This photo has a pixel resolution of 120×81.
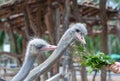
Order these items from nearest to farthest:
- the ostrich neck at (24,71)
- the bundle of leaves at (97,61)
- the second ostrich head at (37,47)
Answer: the bundle of leaves at (97,61), the ostrich neck at (24,71), the second ostrich head at (37,47)

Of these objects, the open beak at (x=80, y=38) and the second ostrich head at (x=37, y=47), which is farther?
the second ostrich head at (x=37, y=47)

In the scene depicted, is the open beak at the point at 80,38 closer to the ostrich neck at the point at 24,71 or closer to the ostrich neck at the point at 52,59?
the ostrich neck at the point at 52,59

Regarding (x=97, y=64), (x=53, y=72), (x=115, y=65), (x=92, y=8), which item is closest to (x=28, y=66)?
(x=97, y=64)

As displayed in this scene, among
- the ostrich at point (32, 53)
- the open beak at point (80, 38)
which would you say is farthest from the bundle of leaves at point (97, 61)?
the ostrich at point (32, 53)

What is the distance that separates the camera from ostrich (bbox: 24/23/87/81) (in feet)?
10.1

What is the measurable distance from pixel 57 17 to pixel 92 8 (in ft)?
5.72

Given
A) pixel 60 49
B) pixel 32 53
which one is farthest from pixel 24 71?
pixel 60 49

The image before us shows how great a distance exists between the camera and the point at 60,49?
124 inches

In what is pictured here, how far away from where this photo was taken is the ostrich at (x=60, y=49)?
10.1 feet

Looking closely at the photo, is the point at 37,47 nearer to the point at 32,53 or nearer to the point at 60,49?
the point at 32,53

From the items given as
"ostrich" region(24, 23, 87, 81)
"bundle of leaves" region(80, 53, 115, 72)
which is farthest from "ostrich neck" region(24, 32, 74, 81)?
"bundle of leaves" region(80, 53, 115, 72)

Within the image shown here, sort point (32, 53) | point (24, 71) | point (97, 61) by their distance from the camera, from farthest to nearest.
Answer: point (32, 53)
point (24, 71)
point (97, 61)

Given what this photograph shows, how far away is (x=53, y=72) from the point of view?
735 cm

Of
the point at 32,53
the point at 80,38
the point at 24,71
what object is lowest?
the point at 24,71
